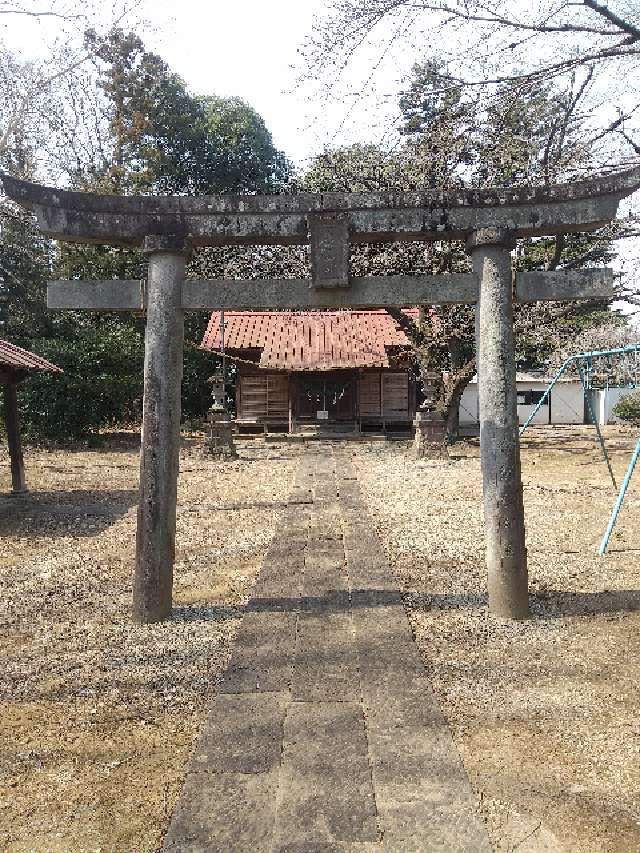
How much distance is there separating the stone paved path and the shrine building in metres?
16.2

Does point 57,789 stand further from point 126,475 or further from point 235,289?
point 126,475

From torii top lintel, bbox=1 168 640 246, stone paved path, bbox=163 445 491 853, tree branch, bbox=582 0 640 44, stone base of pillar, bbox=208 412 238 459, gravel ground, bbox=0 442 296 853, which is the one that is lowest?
gravel ground, bbox=0 442 296 853

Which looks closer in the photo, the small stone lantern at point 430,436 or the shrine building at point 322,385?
the small stone lantern at point 430,436

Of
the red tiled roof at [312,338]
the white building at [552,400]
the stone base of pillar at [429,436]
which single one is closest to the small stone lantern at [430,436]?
the stone base of pillar at [429,436]

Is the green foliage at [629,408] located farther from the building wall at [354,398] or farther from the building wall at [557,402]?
the building wall at [354,398]

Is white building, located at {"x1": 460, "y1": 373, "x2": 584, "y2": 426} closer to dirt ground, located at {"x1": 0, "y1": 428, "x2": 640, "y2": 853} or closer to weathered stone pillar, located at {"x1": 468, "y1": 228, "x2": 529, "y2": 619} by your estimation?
dirt ground, located at {"x1": 0, "y1": 428, "x2": 640, "y2": 853}

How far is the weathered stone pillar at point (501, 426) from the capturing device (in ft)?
15.4

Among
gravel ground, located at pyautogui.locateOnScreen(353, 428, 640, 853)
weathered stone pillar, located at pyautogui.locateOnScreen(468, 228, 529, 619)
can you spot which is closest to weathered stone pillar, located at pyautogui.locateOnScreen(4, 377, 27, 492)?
gravel ground, located at pyautogui.locateOnScreen(353, 428, 640, 853)

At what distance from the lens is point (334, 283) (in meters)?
4.62

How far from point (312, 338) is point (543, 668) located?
1909 cm

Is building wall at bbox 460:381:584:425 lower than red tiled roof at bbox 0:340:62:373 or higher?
lower

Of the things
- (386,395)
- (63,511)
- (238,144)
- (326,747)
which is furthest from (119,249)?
(238,144)

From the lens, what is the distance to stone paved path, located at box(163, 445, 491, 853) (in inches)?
94.9

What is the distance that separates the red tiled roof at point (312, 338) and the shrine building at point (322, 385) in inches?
1.4
